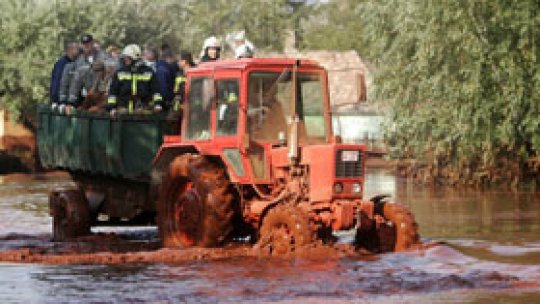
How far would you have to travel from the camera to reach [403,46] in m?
33.2

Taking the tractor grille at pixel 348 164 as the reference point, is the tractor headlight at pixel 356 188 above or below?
below

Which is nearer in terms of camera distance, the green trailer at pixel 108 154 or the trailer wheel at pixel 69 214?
the green trailer at pixel 108 154

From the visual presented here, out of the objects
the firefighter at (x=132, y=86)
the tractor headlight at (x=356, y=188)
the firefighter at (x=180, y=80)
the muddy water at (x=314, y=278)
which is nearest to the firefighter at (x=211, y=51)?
the firefighter at (x=180, y=80)

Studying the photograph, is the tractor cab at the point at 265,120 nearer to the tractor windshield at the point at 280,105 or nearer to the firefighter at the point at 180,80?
the tractor windshield at the point at 280,105

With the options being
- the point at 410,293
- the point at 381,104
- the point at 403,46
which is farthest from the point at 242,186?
the point at 381,104

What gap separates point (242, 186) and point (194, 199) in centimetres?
64

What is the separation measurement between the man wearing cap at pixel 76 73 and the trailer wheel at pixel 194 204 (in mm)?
3515

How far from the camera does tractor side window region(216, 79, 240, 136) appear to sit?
57.6ft

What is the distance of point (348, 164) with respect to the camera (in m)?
16.8

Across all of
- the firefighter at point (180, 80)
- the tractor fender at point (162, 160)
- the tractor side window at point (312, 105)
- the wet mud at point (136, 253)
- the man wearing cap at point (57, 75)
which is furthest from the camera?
the man wearing cap at point (57, 75)

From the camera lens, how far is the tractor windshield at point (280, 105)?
17.5m

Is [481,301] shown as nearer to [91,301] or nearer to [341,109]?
[91,301]

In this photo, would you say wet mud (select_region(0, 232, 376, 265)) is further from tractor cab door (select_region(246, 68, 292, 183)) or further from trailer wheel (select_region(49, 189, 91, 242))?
tractor cab door (select_region(246, 68, 292, 183))

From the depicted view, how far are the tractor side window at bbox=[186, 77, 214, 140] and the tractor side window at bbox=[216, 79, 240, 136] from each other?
0.16m
